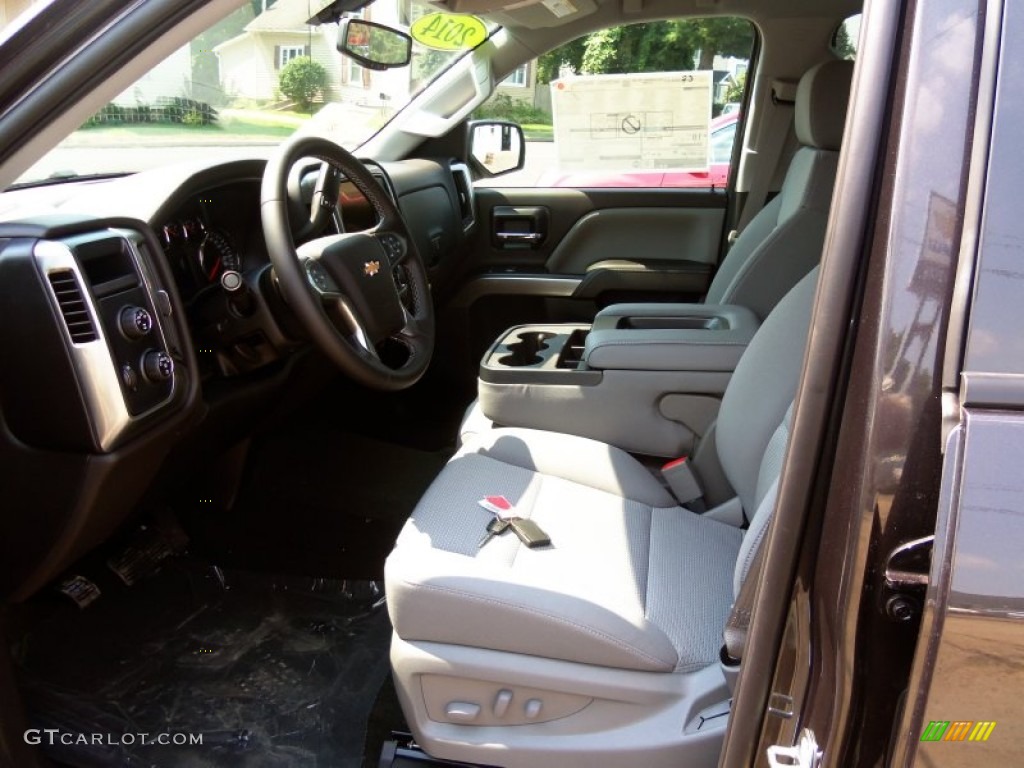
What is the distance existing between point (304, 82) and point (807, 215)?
1502 millimetres

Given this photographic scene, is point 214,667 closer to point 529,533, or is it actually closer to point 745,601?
point 529,533

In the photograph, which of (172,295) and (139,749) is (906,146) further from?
(139,749)

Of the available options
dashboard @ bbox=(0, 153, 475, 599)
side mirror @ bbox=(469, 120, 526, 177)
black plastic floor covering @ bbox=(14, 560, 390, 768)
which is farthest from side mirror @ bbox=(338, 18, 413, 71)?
black plastic floor covering @ bbox=(14, 560, 390, 768)

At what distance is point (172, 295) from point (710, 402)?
1.11m

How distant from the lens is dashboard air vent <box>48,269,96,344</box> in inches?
47.7

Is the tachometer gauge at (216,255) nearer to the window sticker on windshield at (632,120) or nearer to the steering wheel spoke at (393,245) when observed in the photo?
the steering wheel spoke at (393,245)

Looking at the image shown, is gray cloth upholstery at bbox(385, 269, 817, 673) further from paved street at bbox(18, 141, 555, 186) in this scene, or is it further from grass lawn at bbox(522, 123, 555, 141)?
grass lawn at bbox(522, 123, 555, 141)

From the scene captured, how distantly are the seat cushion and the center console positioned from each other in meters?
0.19

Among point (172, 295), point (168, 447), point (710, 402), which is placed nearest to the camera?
point (172, 295)

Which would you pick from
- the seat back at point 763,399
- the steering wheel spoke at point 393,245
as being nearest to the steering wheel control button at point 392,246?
the steering wheel spoke at point 393,245

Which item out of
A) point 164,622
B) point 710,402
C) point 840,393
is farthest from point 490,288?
point 840,393

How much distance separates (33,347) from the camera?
122 cm

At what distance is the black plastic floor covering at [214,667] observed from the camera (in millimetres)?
1665

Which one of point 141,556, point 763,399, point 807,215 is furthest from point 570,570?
point 807,215
